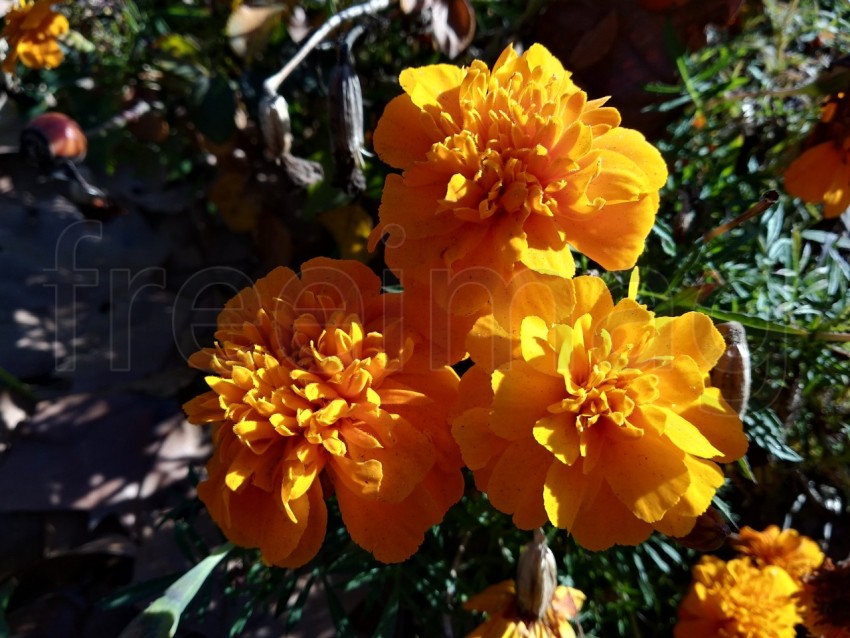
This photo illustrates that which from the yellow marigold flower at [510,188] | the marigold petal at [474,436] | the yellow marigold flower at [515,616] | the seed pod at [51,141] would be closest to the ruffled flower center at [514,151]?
the yellow marigold flower at [510,188]

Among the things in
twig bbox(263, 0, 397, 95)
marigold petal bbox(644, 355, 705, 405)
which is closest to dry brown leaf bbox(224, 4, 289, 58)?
twig bbox(263, 0, 397, 95)

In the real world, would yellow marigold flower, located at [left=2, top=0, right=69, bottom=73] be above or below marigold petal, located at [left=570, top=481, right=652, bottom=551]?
above

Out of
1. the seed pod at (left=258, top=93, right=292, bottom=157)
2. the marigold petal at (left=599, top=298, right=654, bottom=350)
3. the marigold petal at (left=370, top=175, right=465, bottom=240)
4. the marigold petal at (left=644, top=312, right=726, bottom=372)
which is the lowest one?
the marigold petal at (left=644, top=312, right=726, bottom=372)

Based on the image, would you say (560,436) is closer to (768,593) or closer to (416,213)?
(416,213)

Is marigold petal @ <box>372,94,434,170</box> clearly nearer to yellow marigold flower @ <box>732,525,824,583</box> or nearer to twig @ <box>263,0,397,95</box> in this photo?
twig @ <box>263,0,397,95</box>

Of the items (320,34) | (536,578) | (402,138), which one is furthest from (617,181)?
(320,34)

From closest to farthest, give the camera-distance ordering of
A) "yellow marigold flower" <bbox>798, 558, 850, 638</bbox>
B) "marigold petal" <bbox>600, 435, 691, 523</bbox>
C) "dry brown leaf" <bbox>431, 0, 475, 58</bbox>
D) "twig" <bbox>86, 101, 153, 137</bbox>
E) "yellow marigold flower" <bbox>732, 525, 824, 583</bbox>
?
"marigold petal" <bbox>600, 435, 691, 523</bbox> → "yellow marigold flower" <bbox>798, 558, 850, 638</bbox> → "yellow marigold flower" <bbox>732, 525, 824, 583</bbox> → "dry brown leaf" <bbox>431, 0, 475, 58</bbox> → "twig" <bbox>86, 101, 153, 137</bbox>

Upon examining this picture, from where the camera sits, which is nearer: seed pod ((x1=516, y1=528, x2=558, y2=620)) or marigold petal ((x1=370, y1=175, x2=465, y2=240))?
marigold petal ((x1=370, y1=175, x2=465, y2=240))

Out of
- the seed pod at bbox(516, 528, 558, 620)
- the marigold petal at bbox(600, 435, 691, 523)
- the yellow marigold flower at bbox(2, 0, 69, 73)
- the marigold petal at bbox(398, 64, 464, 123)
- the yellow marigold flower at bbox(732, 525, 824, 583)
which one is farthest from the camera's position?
the yellow marigold flower at bbox(2, 0, 69, 73)
